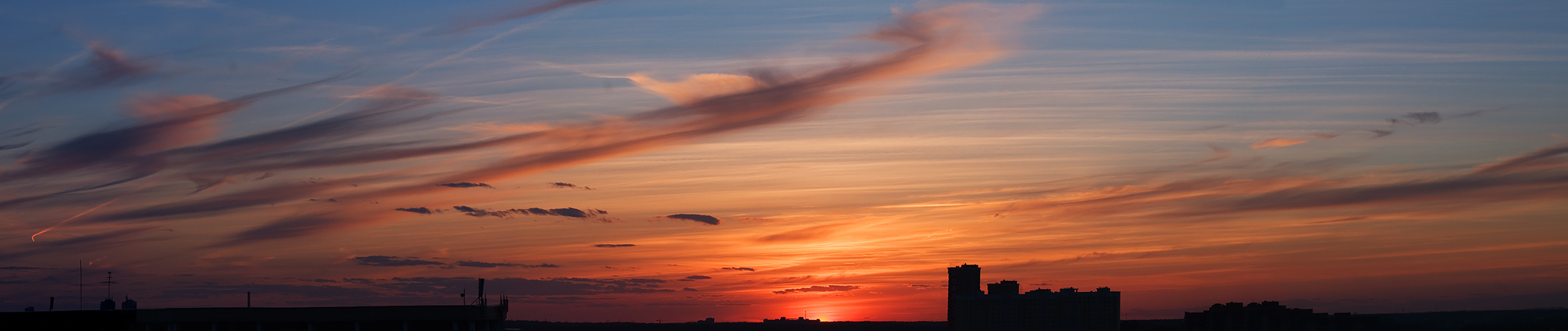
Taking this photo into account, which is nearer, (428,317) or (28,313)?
(428,317)

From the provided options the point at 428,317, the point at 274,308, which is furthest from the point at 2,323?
the point at 428,317

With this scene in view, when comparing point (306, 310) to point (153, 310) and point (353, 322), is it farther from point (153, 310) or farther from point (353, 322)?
point (153, 310)

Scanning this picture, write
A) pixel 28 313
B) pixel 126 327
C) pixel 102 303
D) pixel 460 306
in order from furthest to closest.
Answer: pixel 102 303 → pixel 28 313 → pixel 126 327 → pixel 460 306

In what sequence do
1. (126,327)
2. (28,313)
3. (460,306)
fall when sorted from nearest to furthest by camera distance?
1. (460,306)
2. (126,327)
3. (28,313)

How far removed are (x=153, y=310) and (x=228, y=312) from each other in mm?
6578

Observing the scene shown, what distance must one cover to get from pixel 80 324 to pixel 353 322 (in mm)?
22940

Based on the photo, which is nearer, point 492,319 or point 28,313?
point 492,319

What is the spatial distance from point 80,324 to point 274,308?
17605 millimetres

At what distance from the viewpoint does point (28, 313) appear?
290 ft

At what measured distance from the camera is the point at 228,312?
79312 mm

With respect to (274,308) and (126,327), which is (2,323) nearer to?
(126,327)

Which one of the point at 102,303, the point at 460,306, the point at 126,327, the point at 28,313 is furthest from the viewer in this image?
the point at 102,303

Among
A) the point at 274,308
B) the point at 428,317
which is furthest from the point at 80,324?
the point at 428,317

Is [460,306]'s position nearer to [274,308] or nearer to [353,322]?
[353,322]
